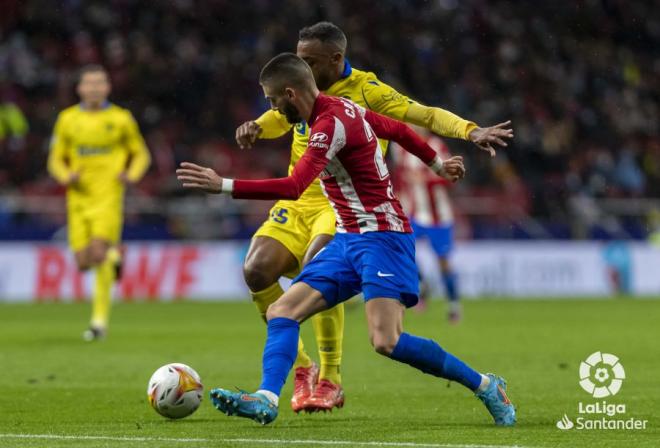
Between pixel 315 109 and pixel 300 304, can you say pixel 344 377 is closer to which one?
pixel 300 304

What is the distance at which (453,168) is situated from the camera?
7.09 metres

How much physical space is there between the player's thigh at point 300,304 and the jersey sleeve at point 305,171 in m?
0.64

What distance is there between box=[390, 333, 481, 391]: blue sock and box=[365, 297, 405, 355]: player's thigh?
0.16 feet

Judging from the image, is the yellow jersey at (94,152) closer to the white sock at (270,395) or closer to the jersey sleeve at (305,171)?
the jersey sleeve at (305,171)

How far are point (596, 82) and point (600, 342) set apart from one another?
15.2 m

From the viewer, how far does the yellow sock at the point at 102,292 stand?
1309 centimetres

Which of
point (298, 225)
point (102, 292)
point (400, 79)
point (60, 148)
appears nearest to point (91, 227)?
point (102, 292)

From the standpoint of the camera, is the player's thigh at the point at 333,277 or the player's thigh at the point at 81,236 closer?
the player's thigh at the point at 333,277

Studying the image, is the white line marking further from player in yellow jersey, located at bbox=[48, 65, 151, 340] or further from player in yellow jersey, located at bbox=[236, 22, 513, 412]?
player in yellow jersey, located at bbox=[48, 65, 151, 340]

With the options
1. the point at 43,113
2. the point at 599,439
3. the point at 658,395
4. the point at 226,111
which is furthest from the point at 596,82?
the point at 599,439

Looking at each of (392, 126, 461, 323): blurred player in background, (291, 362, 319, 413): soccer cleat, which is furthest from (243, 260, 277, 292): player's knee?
(392, 126, 461, 323): blurred player in background

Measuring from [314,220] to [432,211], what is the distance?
8.18 meters

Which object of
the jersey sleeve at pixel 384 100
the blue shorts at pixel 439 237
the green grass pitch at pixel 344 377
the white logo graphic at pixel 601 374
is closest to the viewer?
the green grass pitch at pixel 344 377

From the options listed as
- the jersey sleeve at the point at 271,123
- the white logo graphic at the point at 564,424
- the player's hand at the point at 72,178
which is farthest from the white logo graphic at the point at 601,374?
the player's hand at the point at 72,178
